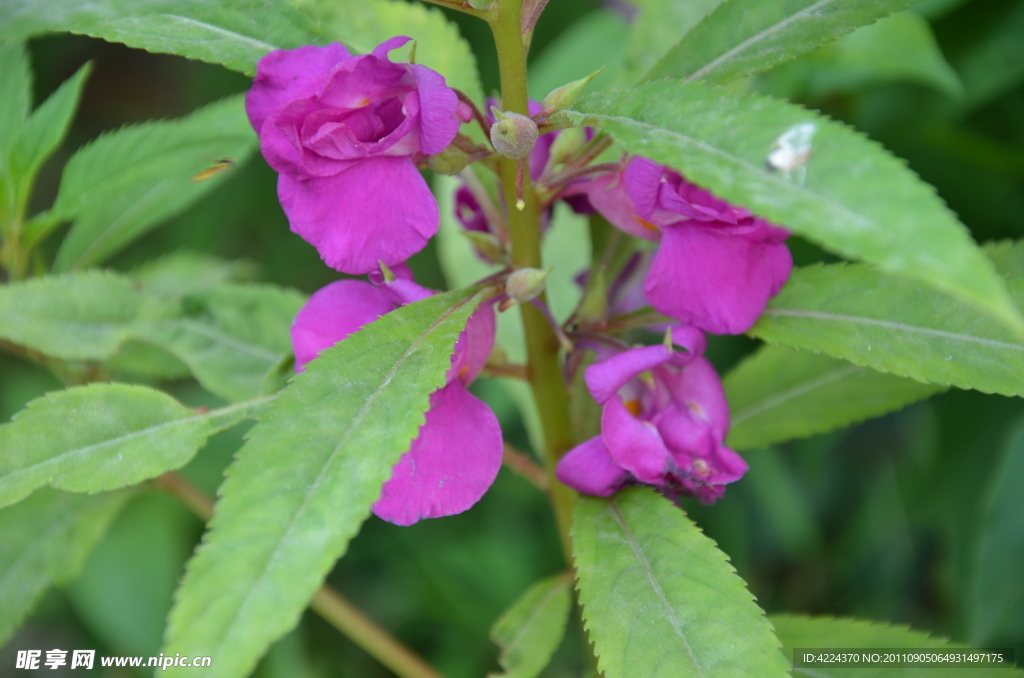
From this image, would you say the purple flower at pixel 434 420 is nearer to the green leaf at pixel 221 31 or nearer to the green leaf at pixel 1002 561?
the green leaf at pixel 221 31

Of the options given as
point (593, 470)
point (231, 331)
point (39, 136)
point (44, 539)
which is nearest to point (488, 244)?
point (593, 470)

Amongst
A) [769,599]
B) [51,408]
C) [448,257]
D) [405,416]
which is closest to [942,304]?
[405,416]

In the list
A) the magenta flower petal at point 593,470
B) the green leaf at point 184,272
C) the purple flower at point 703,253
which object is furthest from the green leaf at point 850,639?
the green leaf at point 184,272

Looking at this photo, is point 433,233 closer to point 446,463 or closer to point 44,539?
point 446,463

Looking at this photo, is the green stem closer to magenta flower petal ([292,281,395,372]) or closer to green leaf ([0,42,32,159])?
magenta flower petal ([292,281,395,372])

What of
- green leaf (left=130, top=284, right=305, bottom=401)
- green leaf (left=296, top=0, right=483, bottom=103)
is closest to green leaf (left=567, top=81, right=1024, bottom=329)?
green leaf (left=296, top=0, right=483, bottom=103)

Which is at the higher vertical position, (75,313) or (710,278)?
(710,278)

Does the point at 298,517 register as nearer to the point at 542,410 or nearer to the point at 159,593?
the point at 542,410

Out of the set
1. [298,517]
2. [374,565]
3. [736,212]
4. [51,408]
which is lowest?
[374,565]
